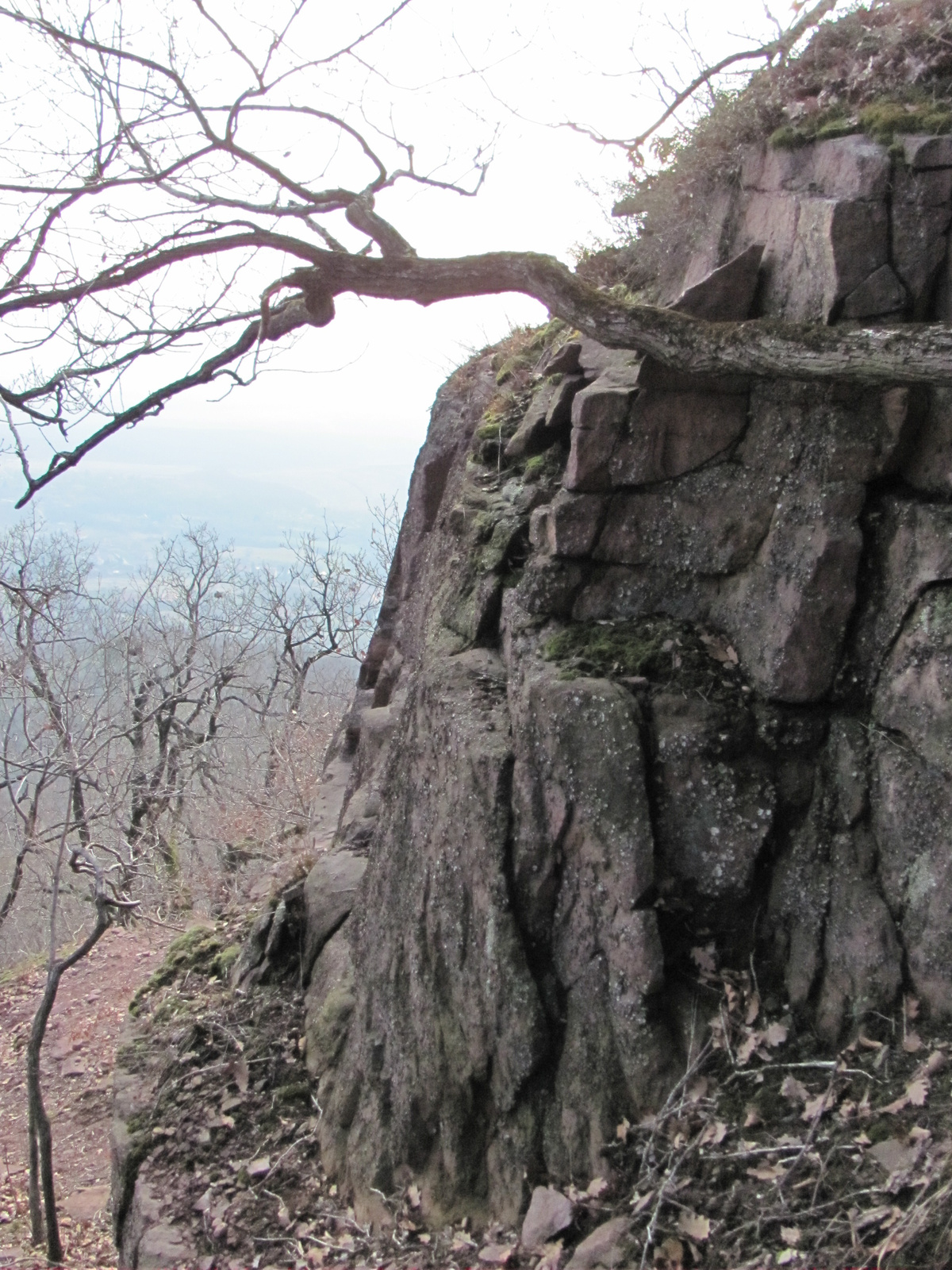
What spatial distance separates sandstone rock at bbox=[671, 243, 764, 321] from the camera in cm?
541

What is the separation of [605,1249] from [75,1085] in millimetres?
Answer: 9827

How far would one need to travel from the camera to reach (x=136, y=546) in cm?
5900

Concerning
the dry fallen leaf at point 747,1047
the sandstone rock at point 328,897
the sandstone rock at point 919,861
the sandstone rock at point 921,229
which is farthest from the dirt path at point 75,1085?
the sandstone rock at point 921,229

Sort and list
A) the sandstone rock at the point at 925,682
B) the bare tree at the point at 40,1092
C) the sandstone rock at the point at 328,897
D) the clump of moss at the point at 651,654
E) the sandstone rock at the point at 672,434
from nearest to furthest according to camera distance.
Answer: the sandstone rock at the point at 925,682, the clump of moss at the point at 651,654, the sandstone rock at the point at 672,434, the sandstone rock at the point at 328,897, the bare tree at the point at 40,1092

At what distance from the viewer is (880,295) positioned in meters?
4.85

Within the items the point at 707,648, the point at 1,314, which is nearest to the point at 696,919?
the point at 707,648

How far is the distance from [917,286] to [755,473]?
120 cm

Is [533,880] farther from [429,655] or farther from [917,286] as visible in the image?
[917,286]

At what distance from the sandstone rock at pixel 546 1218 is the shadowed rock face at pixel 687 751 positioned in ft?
0.59

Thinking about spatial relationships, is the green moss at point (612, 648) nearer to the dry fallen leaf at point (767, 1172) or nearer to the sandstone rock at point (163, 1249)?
the dry fallen leaf at point (767, 1172)

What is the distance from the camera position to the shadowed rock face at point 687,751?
454cm

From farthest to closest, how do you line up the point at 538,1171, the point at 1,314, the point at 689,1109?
the point at 1,314, the point at 538,1171, the point at 689,1109

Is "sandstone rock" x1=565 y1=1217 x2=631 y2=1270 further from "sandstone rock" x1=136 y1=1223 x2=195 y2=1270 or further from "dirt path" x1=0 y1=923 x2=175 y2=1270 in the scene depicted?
"dirt path" x1=0 y1=923 x2=175 y2=1270

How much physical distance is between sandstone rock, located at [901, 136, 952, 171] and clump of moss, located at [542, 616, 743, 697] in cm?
262
